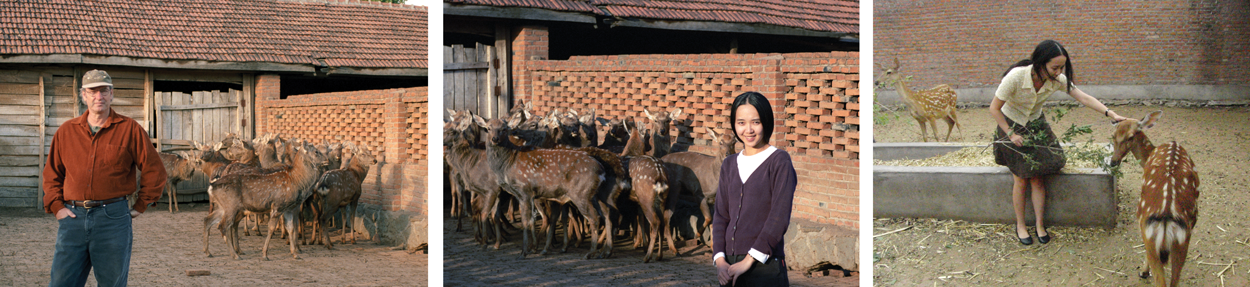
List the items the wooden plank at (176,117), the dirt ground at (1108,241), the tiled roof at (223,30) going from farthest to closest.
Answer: the wooden plank at (176,117) < the tiled roof at (223,30) < the dirt ground at (1108,241)

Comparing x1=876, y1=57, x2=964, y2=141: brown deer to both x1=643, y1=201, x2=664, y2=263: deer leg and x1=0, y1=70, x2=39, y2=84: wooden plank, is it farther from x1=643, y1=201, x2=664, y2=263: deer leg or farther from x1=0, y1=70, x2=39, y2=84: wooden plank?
x1=0, y1=70, x2=39, y2=84: wooden plank

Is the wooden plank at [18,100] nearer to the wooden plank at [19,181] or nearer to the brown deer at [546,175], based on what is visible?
the wooden plank at [19,181]

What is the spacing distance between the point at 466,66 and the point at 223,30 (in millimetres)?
6284

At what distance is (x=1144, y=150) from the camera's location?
531 centimetres

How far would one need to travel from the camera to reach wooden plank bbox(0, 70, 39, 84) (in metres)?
12.3

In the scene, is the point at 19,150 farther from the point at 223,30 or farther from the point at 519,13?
the point at 519,13

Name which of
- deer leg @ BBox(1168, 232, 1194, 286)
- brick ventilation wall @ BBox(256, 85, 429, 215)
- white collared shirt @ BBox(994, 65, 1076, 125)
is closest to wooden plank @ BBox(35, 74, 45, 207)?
brick ventilation wall @ BBox(256, 85, 429, 215)

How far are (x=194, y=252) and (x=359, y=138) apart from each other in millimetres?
1941

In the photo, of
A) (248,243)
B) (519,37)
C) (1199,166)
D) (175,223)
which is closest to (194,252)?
(248,243)

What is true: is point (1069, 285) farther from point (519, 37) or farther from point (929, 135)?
point (519, 37)

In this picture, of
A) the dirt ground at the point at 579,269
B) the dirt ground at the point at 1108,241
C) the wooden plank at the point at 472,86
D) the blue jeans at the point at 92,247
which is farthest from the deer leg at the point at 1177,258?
the wooden plank at the point at 472,86

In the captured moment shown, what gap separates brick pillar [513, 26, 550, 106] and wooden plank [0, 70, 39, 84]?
7314mm

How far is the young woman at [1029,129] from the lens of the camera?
5.33 m

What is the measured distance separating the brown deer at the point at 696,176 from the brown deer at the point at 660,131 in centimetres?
32
